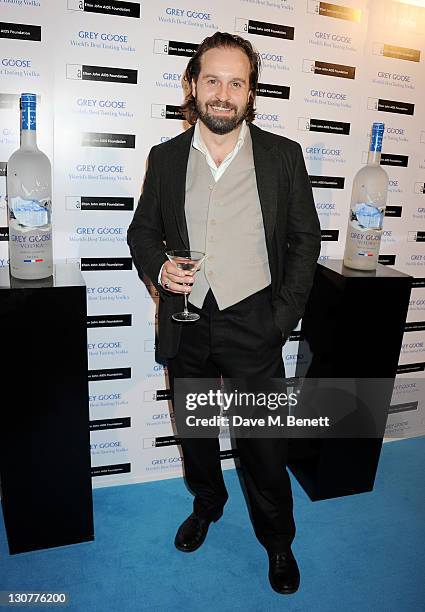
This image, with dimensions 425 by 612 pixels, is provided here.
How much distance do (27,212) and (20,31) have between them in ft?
2.69

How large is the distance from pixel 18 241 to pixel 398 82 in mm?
2210

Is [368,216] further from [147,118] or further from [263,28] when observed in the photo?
[147,118]

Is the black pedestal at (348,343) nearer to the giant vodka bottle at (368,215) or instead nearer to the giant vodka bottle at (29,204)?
the giant vodka bottle at (368,215)

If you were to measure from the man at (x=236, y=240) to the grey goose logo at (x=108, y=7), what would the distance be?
0.46m

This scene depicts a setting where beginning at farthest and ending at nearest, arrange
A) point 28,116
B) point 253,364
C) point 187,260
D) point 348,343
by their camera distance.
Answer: point 348,343 → point 253,364 → point 28,116 → point 187,260

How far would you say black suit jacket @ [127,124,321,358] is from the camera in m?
1.97

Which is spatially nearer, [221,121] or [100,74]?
[221,121]

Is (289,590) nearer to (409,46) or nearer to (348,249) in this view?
(348,249)

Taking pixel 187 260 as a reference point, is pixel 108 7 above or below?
above

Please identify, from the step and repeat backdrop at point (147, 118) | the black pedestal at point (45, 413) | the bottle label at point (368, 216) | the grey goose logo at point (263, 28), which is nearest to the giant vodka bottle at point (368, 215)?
the bottle label at point (368, 216)

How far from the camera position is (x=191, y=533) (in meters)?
2.30

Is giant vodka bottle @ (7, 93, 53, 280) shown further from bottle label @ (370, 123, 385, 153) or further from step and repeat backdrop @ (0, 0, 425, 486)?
bottle label @ (370, 123, 385, 153)

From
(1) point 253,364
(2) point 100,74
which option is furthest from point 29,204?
(1) point 253,364

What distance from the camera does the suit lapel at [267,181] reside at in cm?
195
